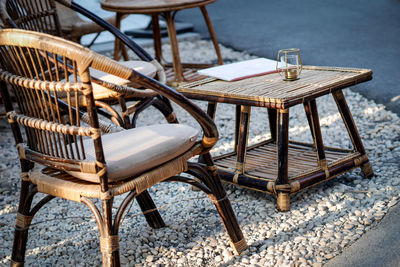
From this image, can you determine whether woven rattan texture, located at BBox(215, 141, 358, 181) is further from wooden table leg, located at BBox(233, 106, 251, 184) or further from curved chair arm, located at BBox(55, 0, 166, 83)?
curved chair arm, located at BBox(55, 0, 166, 83)

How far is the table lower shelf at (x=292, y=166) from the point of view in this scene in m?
2.22

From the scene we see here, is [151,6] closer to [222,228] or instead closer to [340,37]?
[222,228]

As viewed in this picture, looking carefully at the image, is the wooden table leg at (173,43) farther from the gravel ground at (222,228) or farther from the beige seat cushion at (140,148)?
the beige seat cushion at (140,148)

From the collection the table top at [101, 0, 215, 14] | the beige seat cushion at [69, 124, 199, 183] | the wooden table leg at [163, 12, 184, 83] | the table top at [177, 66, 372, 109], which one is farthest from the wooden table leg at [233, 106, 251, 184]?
the wooden table leg at [163, 12, 184, 83]

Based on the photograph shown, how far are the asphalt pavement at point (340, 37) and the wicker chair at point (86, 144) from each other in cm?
66

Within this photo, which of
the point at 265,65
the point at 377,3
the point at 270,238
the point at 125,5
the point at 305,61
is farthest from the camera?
the point at 377,3

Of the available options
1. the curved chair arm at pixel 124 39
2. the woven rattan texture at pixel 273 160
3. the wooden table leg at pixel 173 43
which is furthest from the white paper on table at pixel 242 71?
the wooden table leg at pixel 173 43

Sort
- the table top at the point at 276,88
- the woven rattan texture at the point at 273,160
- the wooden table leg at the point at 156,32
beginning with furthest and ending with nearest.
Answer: the wooden table leg at the point at 156,32, the woven rattan texture at the point at 273,160, the table top at the point at 276,88

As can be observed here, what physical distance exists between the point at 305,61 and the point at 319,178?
248 centimetres

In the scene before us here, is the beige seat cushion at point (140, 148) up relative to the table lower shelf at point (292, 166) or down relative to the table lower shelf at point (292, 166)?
up

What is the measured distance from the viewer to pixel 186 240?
2.04m

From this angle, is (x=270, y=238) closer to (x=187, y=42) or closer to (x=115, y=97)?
(x=115, y=97)

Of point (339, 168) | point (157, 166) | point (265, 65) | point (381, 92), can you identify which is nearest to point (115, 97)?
point (265, 65)

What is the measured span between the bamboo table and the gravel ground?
0.30 ft
